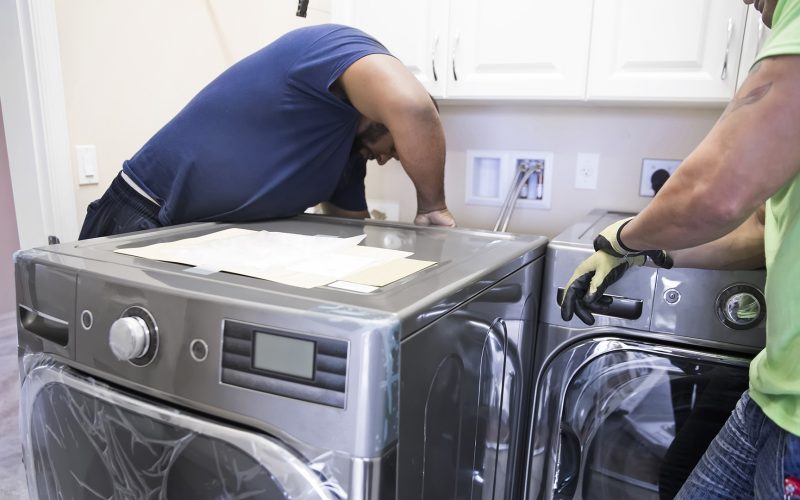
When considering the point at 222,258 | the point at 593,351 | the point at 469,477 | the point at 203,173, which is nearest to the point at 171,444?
the point at 222,258

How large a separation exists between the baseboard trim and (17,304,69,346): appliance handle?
95.3 inches

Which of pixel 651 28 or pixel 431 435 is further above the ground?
pixel 651 28

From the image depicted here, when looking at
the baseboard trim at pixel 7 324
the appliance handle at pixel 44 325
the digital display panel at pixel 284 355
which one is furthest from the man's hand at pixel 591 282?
the baseboard trim at pixel 7 324

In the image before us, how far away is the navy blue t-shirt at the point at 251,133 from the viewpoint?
1.05 m

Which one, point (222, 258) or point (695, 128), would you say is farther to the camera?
point (695, 128)

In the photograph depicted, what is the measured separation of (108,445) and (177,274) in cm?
24

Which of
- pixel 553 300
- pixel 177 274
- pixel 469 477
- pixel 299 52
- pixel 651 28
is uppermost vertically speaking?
pixel 651 28

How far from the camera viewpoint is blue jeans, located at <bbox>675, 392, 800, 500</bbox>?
0.58m

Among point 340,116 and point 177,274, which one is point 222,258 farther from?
point 340,116

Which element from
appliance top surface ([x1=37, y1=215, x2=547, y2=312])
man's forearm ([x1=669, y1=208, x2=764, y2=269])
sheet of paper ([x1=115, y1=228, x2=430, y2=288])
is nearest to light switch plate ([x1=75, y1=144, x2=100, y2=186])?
appliance top surface ([x1=37, y1=215, x2=547, y2=312])

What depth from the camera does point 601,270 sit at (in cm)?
87

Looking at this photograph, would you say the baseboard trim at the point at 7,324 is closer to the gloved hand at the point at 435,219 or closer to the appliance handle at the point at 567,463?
the gloved hand at the point at 435,219

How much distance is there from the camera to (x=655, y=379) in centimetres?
95

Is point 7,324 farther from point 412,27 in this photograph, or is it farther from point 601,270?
point 601,270
